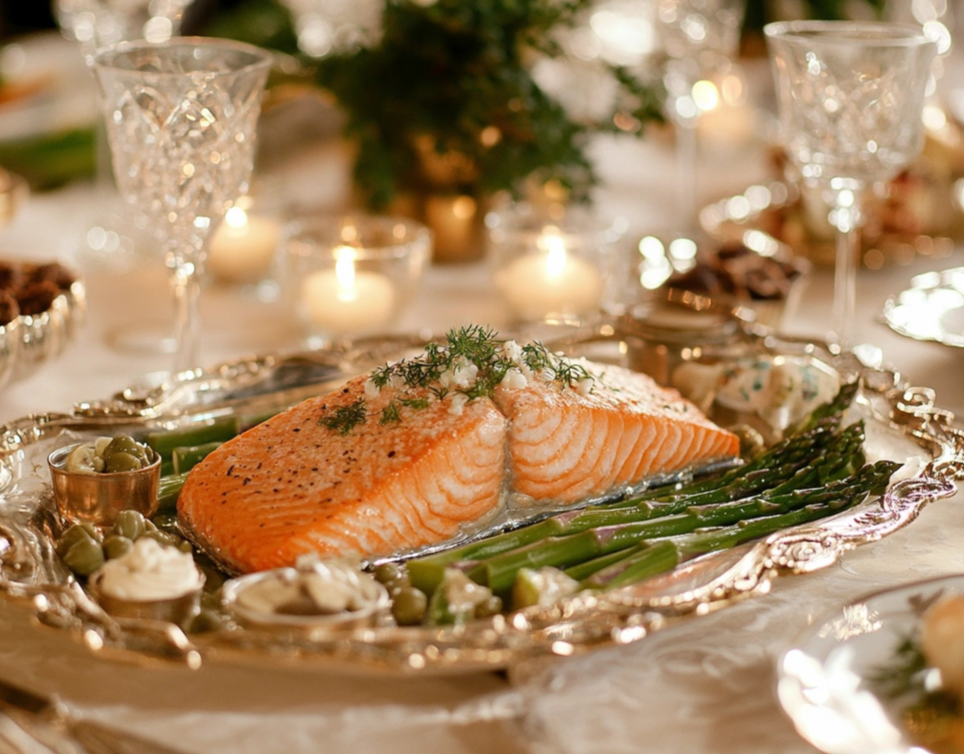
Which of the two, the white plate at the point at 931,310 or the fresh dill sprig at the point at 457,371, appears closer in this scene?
the fresh dill sprig at the point at 457,371

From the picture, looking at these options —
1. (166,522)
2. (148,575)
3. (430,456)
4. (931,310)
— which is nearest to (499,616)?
(430,456)

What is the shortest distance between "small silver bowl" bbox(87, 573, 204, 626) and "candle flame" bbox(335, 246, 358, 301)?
1.50 meters

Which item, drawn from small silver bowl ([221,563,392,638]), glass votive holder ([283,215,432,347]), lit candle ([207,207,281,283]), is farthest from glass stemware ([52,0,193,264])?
small silver bowl ([221,563,392,638])

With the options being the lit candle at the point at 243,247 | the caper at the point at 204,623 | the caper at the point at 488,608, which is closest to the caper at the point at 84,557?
the caper at the point at 204,623

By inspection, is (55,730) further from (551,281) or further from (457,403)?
(551,281)

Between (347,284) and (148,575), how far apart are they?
5.05 feet

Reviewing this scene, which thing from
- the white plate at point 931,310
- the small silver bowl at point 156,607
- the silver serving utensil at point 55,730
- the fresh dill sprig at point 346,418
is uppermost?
the fresh dill sprig at point 346,418

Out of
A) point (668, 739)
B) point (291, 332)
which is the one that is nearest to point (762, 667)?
point (668, 739)

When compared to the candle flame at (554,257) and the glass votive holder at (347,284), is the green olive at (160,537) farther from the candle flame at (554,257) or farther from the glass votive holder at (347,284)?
the candle flame at (554,257)

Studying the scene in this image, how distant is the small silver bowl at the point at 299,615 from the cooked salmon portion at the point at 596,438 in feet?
1.56

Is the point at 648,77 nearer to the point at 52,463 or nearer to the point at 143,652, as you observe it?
the point at 52,463

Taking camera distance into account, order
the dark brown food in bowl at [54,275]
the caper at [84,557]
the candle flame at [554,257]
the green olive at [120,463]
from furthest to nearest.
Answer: the candle flame at [554,257]
the dark brown food in bowl at [54,275]
the green olive at [120,463]
the caper at [84,557]

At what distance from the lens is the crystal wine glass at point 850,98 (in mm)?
2740

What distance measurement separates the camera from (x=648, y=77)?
419 centimetres
